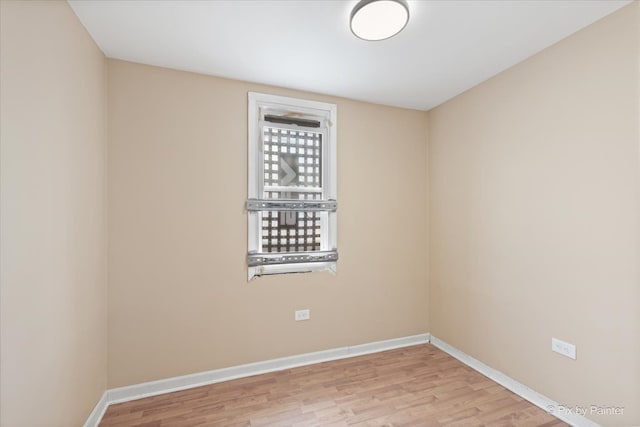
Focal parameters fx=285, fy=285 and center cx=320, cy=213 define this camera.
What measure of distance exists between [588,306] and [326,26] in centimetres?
253

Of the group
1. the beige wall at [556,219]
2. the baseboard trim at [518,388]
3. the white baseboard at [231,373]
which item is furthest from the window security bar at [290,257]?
the baseboard trim at [518,388]

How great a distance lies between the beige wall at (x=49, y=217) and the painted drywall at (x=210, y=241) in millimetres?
205

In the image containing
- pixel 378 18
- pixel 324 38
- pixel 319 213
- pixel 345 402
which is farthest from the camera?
pixel 319 213

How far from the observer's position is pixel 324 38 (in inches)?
79.0

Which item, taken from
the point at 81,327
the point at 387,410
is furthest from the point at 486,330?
the point at 81,327

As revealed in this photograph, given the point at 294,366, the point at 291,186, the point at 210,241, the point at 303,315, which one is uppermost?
the point at 291,186

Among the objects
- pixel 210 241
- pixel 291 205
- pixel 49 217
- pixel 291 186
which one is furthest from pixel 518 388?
pixel 49 217

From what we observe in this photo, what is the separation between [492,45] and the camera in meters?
2.09

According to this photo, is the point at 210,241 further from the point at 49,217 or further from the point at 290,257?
the point at 49,217

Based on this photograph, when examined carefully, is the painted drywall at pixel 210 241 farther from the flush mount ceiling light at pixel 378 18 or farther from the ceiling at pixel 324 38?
the flush mount ceiling light at pixel 378 18

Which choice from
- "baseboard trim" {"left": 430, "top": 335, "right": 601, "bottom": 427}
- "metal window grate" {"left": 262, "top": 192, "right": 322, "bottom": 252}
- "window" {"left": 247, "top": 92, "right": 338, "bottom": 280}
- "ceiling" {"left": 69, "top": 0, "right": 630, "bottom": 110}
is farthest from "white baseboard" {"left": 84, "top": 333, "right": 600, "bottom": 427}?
"ceiling" {"left": 69, "top": 0, "right": 630, "bottom": 110}

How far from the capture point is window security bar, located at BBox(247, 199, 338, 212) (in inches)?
104

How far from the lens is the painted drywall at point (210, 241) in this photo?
2287mm

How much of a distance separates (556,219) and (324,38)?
2106mm
